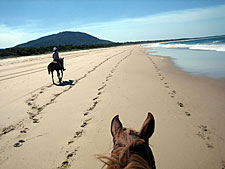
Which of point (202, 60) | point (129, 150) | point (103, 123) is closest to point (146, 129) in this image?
point (129, 150)

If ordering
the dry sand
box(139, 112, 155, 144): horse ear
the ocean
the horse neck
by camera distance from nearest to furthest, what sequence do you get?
the horse neck < box(139, 112, 155, 144): horse ear < the dry sand < the ocean

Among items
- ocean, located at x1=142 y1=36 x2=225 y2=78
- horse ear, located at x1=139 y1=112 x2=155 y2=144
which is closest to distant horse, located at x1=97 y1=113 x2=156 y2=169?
horse ear, located at x1=139 y1=112 x2=155 y2=144

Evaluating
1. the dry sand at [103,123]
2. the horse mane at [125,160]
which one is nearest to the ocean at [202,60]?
the dry sand at [103,123]

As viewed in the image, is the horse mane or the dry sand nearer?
the horse mane

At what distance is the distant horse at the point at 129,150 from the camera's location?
120cm

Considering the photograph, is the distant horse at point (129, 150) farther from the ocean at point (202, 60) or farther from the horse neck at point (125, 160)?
the ocean at point (202, 60)

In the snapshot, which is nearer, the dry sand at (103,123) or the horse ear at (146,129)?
the horse ear at (146,129)

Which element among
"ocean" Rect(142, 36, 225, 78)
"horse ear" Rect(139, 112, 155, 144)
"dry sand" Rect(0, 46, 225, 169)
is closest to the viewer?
"horse ear" Rect(139, 112, 155, 144)

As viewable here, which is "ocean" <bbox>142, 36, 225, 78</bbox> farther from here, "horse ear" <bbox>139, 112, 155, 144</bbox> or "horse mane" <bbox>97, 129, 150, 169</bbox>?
"horse mane" <bbox>97, 129, 150, 169</bbox>

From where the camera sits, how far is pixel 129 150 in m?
1.29

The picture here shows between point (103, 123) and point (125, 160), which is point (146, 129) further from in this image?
point (103, 123)

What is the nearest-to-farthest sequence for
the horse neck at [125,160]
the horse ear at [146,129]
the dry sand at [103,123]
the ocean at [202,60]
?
the horse neck at [125,160]
the horse ear at [146,129]
the dry sand at [103,123]
the ocean at [202,60]

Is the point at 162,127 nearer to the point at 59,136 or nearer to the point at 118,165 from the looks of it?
the point at 59,136

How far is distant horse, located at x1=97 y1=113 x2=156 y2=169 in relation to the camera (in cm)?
120
